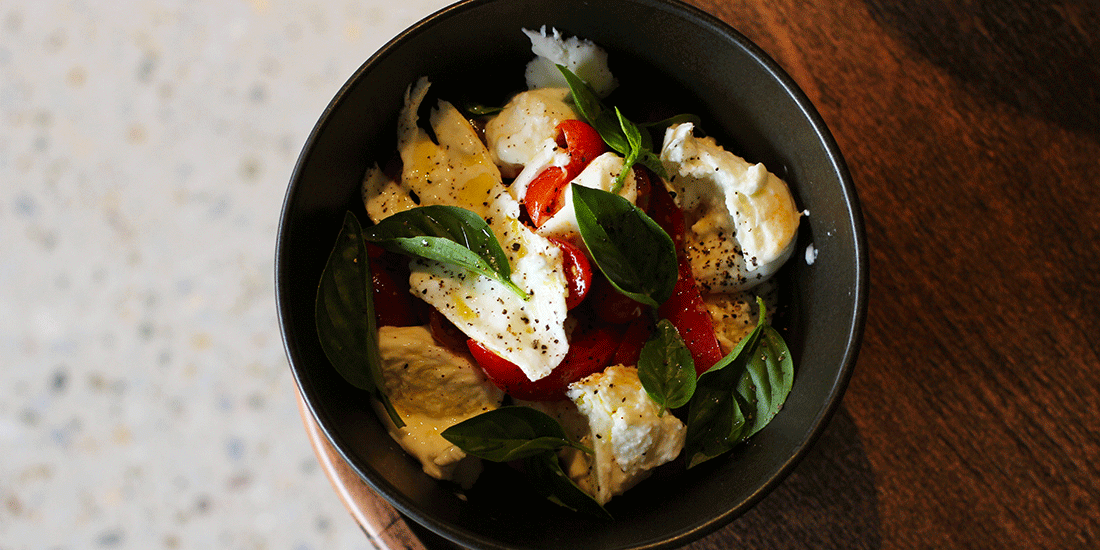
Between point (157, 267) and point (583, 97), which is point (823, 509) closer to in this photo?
point (583, 97)

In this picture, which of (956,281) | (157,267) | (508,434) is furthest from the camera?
(157,267)

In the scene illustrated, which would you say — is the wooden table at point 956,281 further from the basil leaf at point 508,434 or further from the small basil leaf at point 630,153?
the small basil leaf at point 630,153

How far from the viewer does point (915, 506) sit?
1.12 m

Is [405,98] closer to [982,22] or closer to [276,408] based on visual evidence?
[276,408]

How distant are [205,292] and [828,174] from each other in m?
1.21

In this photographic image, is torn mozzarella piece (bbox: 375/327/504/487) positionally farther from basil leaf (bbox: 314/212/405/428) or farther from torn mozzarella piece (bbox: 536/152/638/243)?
torn mozzarella piece (bbox: 536/152/638/243)

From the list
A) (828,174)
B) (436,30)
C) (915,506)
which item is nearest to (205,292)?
(436,30)

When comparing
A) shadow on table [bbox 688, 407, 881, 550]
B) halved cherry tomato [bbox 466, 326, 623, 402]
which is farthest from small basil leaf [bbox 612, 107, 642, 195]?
shadow on table [bbox 688, 407, 881, 550]

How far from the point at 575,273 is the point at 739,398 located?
0.28 meters

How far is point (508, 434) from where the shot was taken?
0.92 metres

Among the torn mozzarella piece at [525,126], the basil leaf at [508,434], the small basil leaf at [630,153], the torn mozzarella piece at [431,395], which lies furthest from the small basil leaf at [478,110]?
the basil leaf at [508,434]

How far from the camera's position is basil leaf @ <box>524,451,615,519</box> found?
3.08 feet

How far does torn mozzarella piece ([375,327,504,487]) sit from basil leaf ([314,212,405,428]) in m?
0.03

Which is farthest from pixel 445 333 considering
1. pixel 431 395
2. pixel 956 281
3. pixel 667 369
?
pixel 956 281
